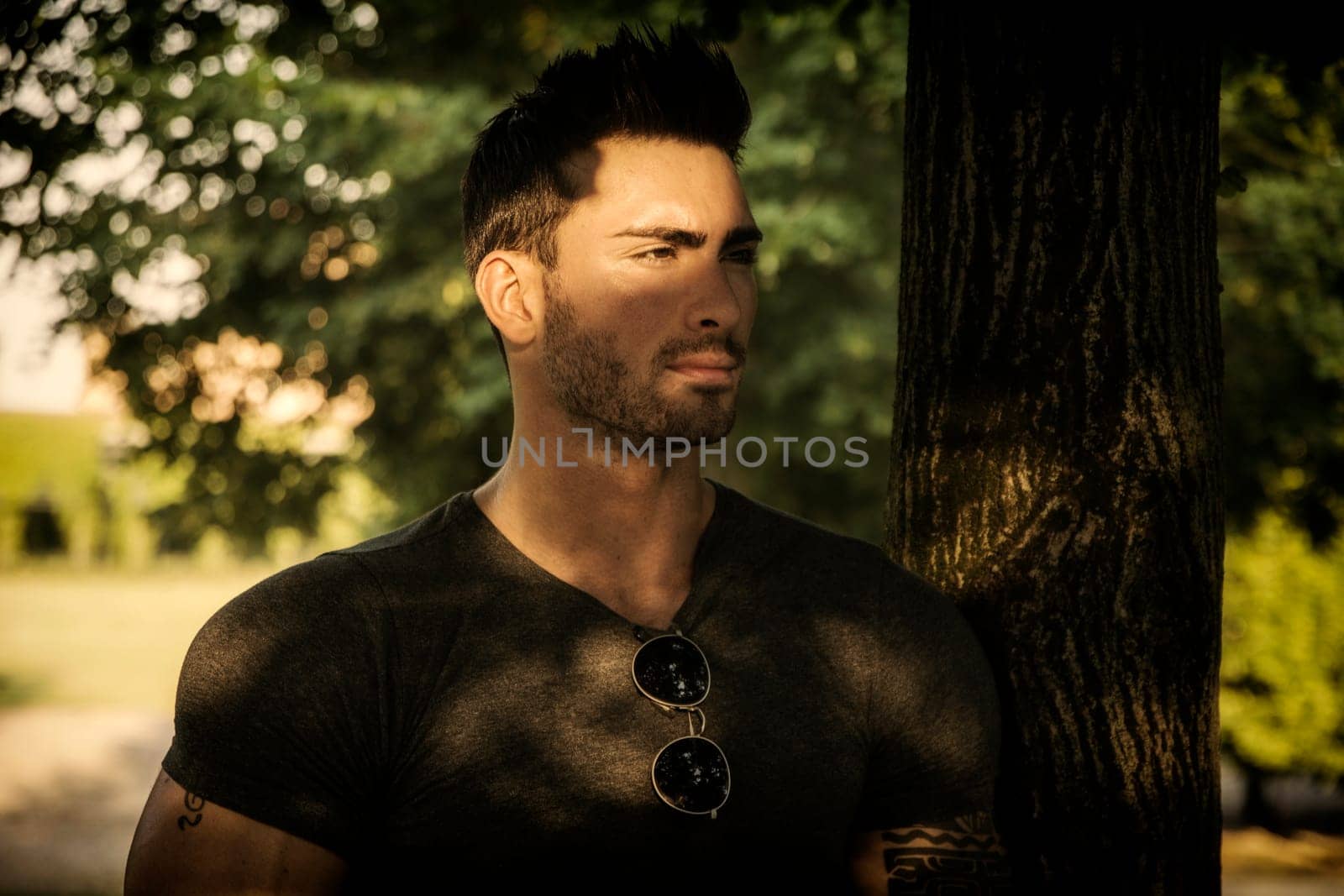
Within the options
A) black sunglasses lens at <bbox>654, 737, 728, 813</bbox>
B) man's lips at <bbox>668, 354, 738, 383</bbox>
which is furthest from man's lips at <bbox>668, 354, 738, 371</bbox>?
black sunglasses lens at <bbox>654, 737, 728, 813</bbox>

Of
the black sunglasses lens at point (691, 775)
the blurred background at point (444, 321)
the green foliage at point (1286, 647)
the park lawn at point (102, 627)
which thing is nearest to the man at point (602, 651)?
the black sunglasses lens at point (691, 775)

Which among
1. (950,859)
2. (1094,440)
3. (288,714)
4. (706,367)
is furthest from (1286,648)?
(288,714)

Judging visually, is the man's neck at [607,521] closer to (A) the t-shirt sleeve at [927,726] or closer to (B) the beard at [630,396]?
(B) the beard at [630,396]

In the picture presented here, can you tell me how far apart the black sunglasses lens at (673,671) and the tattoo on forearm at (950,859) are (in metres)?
0.56

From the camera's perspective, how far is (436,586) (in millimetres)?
2629

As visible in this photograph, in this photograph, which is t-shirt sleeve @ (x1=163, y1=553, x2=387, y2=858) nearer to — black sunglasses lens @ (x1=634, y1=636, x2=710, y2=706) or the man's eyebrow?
black sunglasses lens @ (x1=634, y1=636, x2=710, y2=706)

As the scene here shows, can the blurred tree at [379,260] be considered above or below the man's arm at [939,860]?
above

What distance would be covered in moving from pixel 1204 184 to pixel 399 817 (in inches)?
90.6

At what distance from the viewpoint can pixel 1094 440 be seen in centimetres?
274

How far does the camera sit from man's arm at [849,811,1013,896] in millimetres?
2616

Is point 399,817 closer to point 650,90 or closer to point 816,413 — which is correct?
point 650,90

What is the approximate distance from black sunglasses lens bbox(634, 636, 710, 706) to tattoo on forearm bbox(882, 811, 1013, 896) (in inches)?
22.0

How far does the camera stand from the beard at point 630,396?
9.20ft

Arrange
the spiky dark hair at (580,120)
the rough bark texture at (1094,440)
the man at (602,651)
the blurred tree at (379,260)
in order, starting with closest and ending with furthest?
the man at (602,651), the rough bark texture at (1094,440), the spiky dark hair at (580,120), the blurred tree at (379,260)
